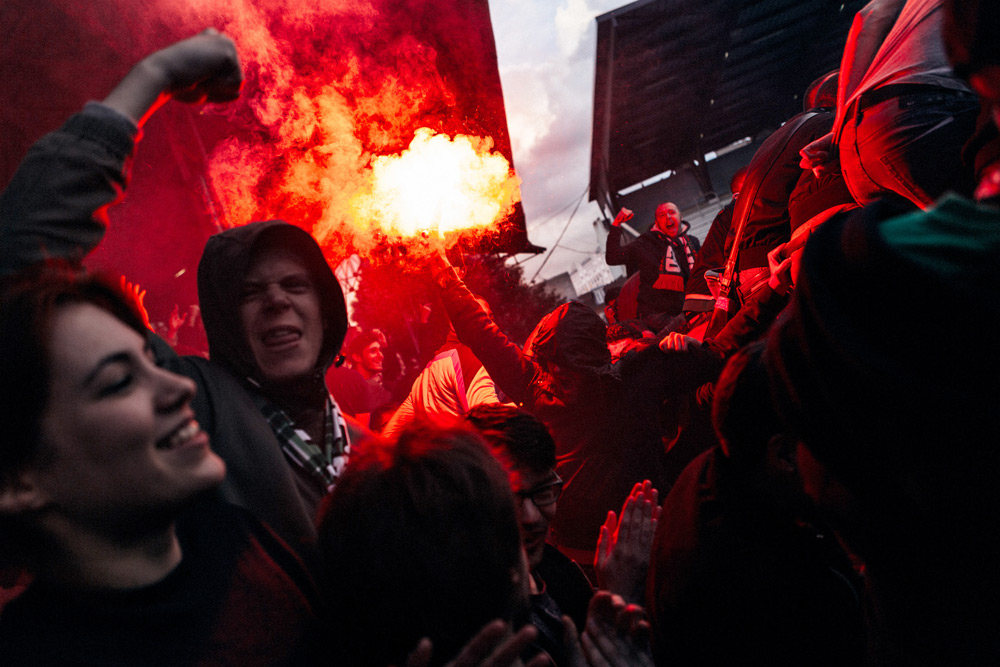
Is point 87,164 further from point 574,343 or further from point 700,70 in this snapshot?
point 700,70

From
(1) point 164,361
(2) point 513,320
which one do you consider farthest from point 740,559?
(2) point 513,320

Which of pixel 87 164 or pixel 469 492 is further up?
pixel 87 164

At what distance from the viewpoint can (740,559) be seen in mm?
1212

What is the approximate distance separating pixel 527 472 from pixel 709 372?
1.41 meters

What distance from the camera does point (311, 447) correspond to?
1787 millimetres

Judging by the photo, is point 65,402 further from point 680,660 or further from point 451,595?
point 680,660

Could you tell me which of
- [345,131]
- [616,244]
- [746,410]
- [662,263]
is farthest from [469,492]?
[616,244]

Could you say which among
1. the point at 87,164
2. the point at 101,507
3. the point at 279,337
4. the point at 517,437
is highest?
the point at 87,164

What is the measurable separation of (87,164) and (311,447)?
42.0 inches

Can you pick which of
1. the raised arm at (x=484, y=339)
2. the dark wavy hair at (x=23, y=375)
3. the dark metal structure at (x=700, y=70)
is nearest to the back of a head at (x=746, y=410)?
the dark wavy hair at (x=23, y=375)

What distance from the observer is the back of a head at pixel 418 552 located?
3.28ft

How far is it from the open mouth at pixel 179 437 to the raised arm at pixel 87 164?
1.67 feet

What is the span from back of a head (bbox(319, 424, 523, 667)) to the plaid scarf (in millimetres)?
627

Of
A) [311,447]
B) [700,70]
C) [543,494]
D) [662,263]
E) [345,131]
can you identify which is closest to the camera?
[311,447]
